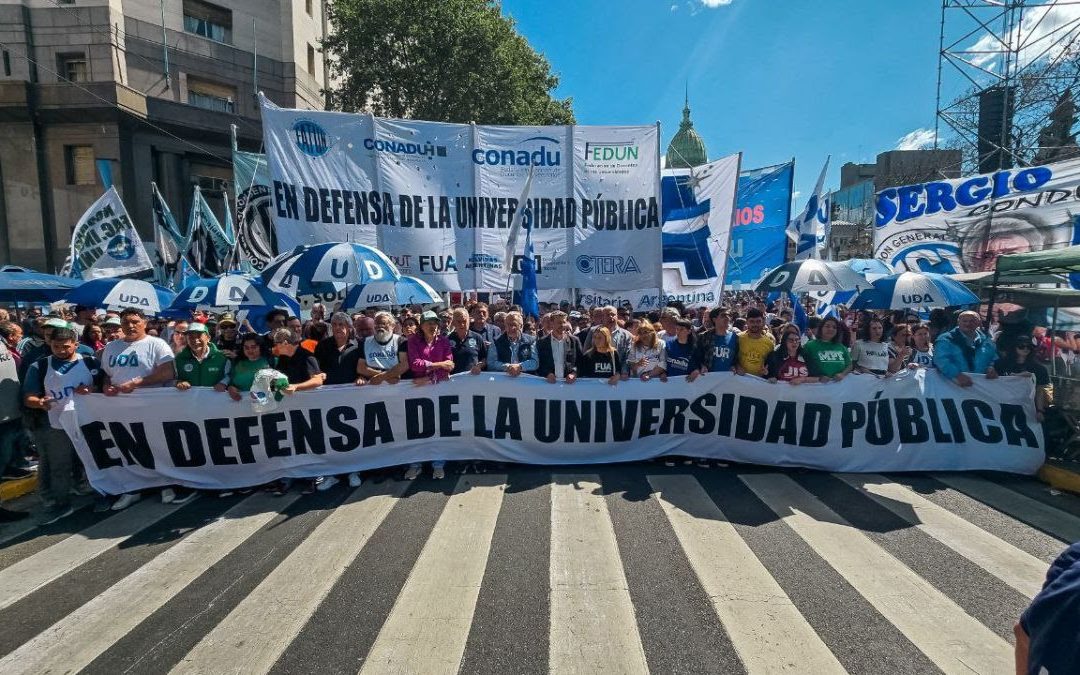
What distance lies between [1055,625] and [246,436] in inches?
232

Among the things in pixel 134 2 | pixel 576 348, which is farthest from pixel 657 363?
pixel 134 2

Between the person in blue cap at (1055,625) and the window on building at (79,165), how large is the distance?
3277 cm

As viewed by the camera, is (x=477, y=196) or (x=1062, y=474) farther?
(x=477, y=196)

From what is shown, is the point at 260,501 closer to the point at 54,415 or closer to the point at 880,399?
the point at 54,415

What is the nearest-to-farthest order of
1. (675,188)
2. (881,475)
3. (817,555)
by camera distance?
1. (817,555)
2. (881,475)
3. (675,188)

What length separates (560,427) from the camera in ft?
19.3

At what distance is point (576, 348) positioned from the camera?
6188 mm

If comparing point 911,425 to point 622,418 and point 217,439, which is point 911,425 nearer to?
point 622,418

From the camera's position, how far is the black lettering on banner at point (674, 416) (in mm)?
5938

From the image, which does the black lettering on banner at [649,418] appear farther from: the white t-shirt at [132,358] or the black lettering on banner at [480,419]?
the white t-shirt at [132,358]

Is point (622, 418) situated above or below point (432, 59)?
below

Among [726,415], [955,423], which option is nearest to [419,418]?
[726,415]

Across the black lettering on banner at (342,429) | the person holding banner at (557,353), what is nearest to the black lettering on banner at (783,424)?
the person holding banner at (557,353)

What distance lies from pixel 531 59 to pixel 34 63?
22841 mm
